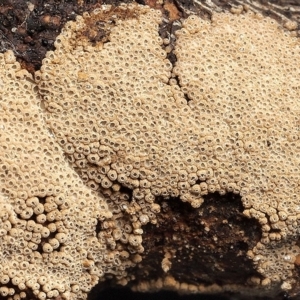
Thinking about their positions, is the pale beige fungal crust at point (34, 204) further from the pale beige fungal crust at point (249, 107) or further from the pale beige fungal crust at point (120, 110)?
the pale beige fungal crust at point (249, 107)

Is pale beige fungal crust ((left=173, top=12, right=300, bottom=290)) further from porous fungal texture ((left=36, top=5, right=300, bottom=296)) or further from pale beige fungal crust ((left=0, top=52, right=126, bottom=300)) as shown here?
pale beige fungal crust ((left=0, top=52, right=126, bottom=300))

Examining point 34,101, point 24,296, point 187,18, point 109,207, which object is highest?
point 187,18

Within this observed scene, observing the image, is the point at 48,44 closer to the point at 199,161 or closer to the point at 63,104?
the point at 63,104

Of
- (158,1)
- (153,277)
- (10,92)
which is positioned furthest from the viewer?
(153,277)

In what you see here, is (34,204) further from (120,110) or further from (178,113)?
(178,113)

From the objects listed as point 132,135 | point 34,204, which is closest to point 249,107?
point 132,135

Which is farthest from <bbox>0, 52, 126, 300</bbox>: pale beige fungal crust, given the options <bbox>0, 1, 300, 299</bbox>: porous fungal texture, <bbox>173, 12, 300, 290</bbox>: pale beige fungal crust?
<bbox>173, 12, 300, 290</bbox>: pale beige fungal crust

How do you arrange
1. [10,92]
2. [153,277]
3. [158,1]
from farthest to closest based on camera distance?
[153,277], [158,1], [10,92]

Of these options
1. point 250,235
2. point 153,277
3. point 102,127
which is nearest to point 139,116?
point 102,127

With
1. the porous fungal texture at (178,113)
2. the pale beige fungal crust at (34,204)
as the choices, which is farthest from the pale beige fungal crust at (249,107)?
the pale beige fungal crust at (34,204)
